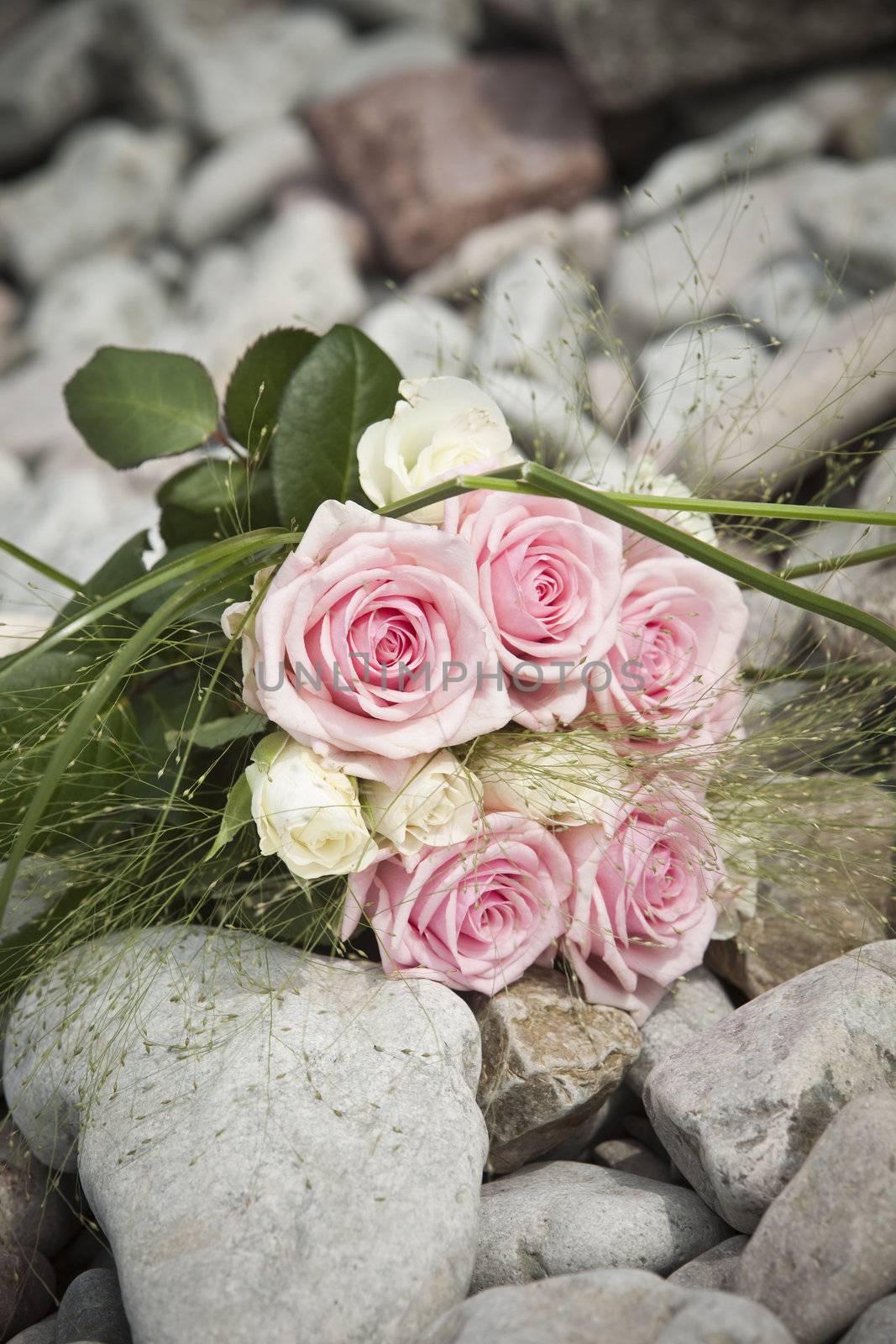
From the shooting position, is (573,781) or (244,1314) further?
(573,781)

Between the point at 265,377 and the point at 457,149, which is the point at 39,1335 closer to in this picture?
the point at 265,377

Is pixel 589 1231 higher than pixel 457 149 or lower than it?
lower

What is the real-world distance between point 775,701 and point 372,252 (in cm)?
154

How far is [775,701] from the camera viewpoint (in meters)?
0.78

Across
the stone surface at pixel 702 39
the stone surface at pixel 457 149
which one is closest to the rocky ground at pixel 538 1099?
the stone surface at pixel 702 39

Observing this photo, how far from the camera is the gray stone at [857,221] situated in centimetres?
128

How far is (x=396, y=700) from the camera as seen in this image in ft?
1.90

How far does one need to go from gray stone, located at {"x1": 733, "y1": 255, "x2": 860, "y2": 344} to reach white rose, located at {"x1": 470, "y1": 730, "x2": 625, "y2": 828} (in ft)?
2.77

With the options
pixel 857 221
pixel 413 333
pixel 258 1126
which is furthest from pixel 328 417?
pixel 413 333

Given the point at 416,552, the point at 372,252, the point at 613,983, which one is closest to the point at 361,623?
the point at 416,552

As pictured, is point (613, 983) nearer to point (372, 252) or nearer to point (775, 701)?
point (775, 701)

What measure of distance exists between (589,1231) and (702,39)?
182 centimetres

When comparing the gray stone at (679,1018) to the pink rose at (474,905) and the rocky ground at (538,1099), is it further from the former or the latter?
the pink rose at (474,905)

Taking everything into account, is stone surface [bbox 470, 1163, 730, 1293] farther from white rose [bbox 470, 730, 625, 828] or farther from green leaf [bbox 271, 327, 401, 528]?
green leaf [bbox 271, 327, 401, 528]
